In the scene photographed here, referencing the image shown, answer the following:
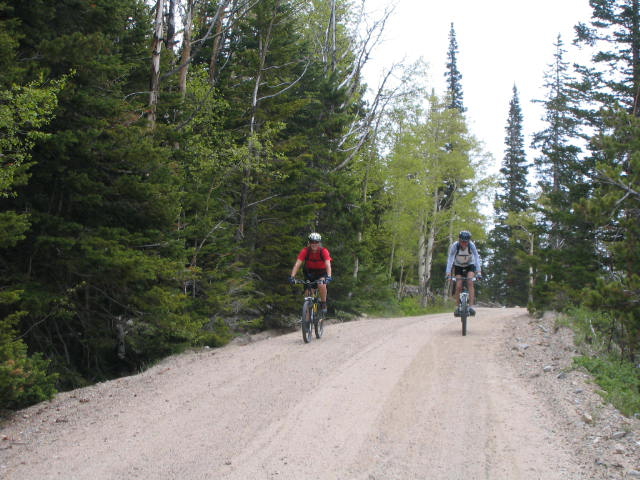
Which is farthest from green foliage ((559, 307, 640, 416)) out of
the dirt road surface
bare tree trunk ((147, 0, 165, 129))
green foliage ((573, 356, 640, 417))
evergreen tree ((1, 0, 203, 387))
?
bare tree trunk ((147, 0, 165, 129))

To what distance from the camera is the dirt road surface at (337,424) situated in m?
4.86

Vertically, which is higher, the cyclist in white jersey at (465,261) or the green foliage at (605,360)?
the cyclist in white jersey at (465,261)

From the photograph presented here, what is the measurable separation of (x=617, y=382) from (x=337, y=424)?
471 centimetres

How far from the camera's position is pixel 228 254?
13477 millimetres

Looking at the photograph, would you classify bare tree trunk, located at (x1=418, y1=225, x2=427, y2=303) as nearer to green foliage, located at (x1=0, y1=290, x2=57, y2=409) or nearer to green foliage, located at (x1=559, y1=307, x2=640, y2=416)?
green foliage, located at (x1=559, y1=307, x2=640, y2=416)

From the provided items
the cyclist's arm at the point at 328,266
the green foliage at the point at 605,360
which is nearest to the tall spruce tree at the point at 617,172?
the green foliage at the point at 605,360

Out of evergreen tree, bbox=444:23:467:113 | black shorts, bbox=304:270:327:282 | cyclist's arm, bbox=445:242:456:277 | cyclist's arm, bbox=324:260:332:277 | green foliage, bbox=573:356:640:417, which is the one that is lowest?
green foliage, bbox=573:356:640:417

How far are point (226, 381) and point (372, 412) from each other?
2810mm

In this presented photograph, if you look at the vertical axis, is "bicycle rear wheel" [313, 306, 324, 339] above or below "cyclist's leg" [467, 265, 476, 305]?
below

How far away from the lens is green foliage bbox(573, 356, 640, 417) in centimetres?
668

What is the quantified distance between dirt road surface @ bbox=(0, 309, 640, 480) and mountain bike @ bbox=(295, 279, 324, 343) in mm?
1736

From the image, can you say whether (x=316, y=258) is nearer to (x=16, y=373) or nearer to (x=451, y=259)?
(x=451, y=259)

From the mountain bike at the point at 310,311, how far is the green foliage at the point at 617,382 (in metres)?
5.34

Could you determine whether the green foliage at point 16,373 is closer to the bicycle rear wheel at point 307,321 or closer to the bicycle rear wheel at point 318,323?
the bicycle rear wheel at point 307,321
